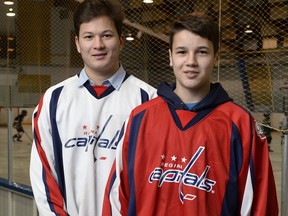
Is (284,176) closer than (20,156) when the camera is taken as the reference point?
Yes

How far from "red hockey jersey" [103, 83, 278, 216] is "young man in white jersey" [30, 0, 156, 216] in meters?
0.10

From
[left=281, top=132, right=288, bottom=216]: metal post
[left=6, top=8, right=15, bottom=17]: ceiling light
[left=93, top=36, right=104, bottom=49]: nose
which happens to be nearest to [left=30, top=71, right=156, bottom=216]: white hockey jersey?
[left=93, top=36, right=104, bottom=49]: nose

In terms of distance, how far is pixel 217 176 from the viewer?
1037 mm

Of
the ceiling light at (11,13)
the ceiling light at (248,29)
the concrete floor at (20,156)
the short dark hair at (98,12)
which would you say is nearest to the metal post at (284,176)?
the short dark hair at (98,12)

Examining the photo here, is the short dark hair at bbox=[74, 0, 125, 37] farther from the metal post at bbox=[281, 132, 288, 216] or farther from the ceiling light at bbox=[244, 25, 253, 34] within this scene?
the ceiling light at bbox=[244, 25, 253, 34]

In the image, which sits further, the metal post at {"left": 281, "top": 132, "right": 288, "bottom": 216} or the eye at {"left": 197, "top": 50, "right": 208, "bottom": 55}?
the metal post at {"left": 281, "top": 132, "right": 288, "bottom": 216}

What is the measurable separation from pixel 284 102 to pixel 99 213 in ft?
10.2

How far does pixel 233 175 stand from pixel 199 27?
356 millimetres

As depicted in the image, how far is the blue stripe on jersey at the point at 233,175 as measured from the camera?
Answer: 3.38 feet

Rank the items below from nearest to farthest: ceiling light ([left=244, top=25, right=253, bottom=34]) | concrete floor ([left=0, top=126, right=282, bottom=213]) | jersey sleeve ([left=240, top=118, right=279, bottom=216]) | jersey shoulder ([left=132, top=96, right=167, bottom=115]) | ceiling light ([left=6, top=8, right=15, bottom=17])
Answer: jersey sleeve ([left=240, top=118, right=279, bottom=216])
jersey shoulder ([left=132, top=96, right=167, bottom=115])
concrete floor ([left=0, top=126, right=282, bottom=213])
ceiling light ([left=6, top=8, right=15, bottom=17])
ceiling light ([left=244, top=25, right=253, bottom=34])

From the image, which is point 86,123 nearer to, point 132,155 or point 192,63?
point 132,155

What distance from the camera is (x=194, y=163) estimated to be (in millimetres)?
1050

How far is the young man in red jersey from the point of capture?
1033mm

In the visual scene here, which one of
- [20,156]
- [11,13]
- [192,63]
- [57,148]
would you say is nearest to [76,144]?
[57,148]
